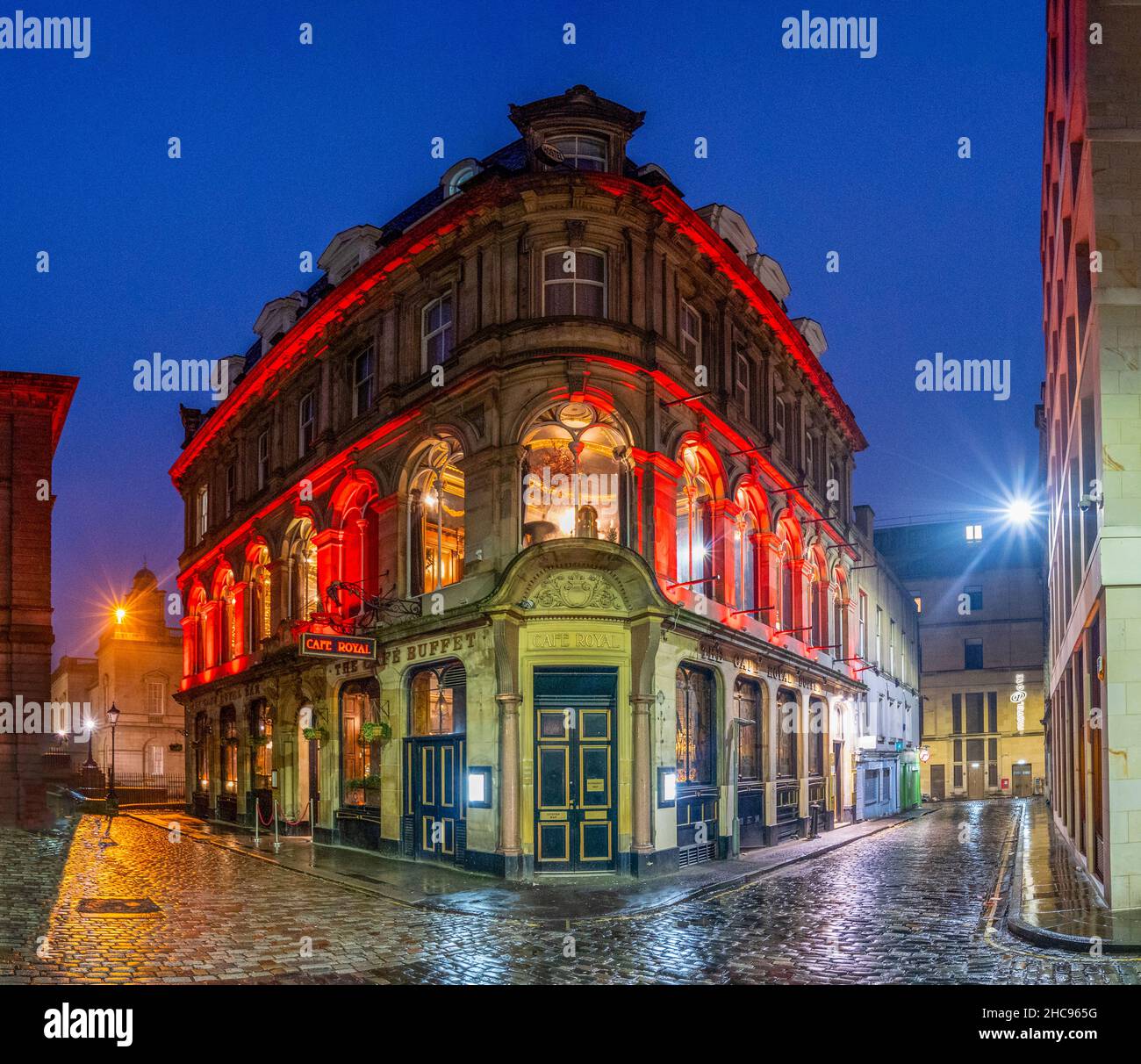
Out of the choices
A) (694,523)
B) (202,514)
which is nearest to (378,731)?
(694,523)

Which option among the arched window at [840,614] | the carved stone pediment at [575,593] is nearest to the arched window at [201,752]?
the arched window at [840,614]

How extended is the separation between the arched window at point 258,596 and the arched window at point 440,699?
1088 centimetres

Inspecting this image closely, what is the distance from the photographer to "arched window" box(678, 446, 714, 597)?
23.8 meters

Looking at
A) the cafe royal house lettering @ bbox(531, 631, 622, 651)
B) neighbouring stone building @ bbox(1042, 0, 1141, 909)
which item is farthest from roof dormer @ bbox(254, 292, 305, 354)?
neighbouring stone building @ bbox(1042, 0, 1141, 909)

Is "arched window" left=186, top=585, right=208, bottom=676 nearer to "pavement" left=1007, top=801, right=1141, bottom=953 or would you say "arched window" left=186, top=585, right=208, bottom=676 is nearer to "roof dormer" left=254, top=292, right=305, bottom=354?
"roof dormer" left=254, top=292, right=305, bottom=354

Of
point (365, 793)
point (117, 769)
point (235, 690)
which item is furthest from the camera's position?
point (117, 769)

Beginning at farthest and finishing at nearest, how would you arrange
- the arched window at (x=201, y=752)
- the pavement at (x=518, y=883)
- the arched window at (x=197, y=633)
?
the arched window at (x=197, y=633), the arched window at (x=201, y=752), the pavement at (x=518, y=883)

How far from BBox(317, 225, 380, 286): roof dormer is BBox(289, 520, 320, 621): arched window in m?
6.53

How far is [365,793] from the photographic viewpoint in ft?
84.1

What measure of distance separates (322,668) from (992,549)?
54.6m

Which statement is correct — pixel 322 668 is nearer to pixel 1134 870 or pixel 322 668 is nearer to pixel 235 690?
pixel 235 690

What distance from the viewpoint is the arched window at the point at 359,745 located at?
25.5 m

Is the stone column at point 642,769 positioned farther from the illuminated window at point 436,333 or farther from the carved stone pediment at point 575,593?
the illuminated window at point 436,333

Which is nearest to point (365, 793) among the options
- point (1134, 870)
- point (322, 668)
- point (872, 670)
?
point (322, 668)
